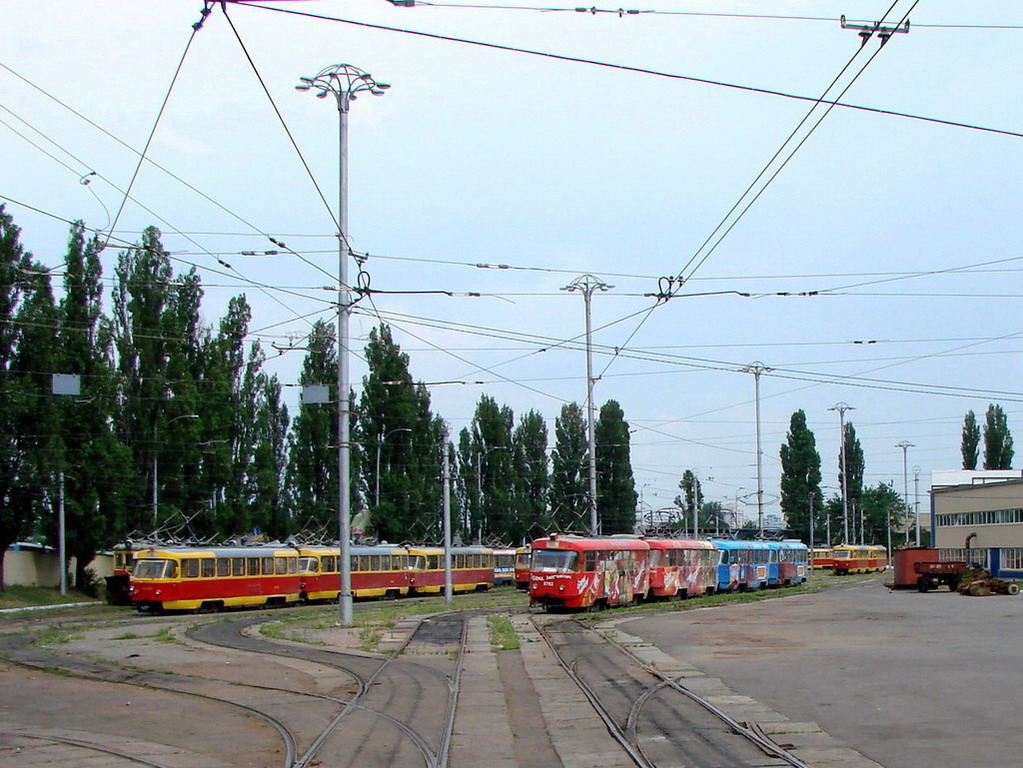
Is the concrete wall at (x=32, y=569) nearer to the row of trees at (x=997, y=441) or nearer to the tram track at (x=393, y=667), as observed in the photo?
the tram track at (x=393, y=667)

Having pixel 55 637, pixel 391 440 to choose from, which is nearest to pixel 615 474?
pixel 391 440

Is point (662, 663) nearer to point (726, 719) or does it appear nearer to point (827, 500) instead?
point (726, 719)

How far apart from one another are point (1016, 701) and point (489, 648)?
12016 mm

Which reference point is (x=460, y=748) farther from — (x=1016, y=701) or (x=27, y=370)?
(x=27, y=370)

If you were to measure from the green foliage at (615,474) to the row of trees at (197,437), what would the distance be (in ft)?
0.37

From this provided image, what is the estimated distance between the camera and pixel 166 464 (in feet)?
177

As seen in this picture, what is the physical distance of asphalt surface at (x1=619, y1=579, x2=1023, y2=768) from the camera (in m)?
12.0

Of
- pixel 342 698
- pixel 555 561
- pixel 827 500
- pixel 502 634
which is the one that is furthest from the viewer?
pixel 827 500

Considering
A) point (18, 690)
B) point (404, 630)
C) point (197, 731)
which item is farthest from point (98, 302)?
point (197, 731)

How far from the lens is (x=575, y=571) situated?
132 ft

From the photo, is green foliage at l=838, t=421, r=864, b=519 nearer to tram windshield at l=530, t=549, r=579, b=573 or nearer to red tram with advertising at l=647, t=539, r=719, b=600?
red tram with advertising at l=647, t=539, r=719, b=600

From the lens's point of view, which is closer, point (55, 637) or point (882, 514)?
point (55, 637)

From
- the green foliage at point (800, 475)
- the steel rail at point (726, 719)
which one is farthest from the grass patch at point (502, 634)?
the green foliage at point (800, 475)

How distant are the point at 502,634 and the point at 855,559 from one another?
77791 millimetres
